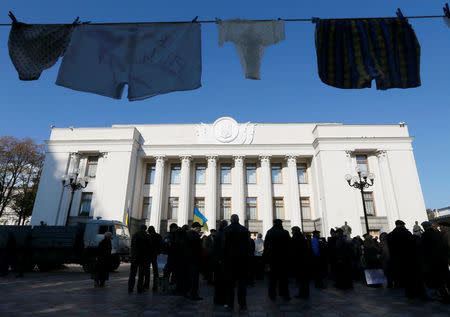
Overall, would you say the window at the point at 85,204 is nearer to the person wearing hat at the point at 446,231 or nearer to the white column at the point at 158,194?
the white column at the point at 158,194

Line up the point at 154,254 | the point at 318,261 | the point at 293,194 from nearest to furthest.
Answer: the point at 154,254
the point at 318,261
the point at 293,194

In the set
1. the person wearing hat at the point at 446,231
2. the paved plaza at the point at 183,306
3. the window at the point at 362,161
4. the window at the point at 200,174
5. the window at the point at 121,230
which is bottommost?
the paved plaza at the point at 183,306

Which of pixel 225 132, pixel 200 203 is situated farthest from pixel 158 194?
pixel 225 132

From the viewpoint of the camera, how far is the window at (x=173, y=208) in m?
26.2

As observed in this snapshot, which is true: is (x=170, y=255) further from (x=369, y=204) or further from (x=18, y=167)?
(x=18, y=167)

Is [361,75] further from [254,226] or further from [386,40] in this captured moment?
[254,226]

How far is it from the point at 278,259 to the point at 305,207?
2170cm

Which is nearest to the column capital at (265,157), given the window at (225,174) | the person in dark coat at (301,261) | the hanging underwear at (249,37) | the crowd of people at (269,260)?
the window at (225,174)

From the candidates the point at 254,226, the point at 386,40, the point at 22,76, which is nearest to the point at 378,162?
the point at 254,226

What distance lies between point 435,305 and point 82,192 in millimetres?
27316

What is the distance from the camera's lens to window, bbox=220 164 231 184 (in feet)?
89.2

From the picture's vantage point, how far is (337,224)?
22.9m

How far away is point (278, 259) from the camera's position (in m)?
5.67

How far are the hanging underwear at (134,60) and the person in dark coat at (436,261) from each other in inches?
234
